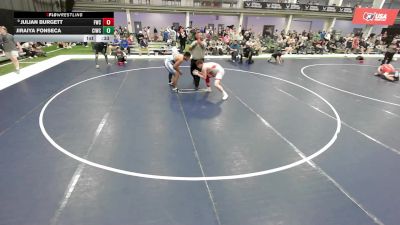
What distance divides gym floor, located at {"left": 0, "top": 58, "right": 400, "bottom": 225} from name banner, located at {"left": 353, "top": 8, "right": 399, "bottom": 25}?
2089 cm

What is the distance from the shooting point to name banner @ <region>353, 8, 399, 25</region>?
25.4 meters

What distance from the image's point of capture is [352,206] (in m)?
3.86

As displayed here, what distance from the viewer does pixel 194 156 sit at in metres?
5.04

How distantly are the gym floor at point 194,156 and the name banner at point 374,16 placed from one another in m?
20.9

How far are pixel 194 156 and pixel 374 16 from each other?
2957 cm

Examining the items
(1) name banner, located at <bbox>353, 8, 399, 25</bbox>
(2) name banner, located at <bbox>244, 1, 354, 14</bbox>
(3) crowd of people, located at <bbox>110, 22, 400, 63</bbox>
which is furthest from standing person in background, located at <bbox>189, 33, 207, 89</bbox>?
(1) name banner, located at <bbox>353, 8, 399, 25</bbox>


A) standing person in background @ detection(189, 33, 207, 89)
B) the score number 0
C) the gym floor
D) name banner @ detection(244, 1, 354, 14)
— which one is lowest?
the gym floor

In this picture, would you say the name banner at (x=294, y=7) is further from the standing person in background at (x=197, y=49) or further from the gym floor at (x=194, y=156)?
the standing person in background at (x=197, y=49)

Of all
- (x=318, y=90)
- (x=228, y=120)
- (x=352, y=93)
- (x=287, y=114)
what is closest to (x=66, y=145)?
(x=228, y=120)

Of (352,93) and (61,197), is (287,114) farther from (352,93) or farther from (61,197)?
(61,197)
